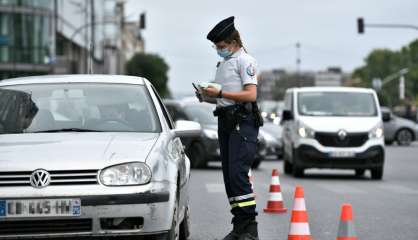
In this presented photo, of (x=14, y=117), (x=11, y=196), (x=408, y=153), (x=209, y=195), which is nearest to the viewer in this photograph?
(x=11, y=196)

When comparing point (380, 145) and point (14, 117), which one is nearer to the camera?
point (14, 117)

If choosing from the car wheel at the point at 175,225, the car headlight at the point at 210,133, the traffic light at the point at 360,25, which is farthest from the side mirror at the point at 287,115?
the traffic light at the point at 360,25

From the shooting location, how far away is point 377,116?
22469mm

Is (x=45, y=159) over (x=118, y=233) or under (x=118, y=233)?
over

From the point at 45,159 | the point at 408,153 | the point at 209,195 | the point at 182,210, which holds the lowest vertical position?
the point at 408,153

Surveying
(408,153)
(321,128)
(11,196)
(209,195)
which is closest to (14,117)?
(11,196)

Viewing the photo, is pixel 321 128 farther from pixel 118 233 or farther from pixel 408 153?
pixel 408 153

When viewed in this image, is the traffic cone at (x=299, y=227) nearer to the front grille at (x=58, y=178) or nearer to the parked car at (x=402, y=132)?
the front grille at (x=58, y=178)

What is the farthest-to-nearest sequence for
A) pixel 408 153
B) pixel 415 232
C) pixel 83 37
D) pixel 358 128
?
1. pixel 83 37
2. pixel 408 153
3. pixel 358 128
4. pixel 415 232

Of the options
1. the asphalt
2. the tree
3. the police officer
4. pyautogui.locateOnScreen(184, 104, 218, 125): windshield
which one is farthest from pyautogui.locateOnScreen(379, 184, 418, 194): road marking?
the tree

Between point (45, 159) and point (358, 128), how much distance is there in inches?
585

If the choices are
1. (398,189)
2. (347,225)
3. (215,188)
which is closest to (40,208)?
(347,225)

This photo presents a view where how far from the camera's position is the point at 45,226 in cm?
752

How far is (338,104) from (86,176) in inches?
612
